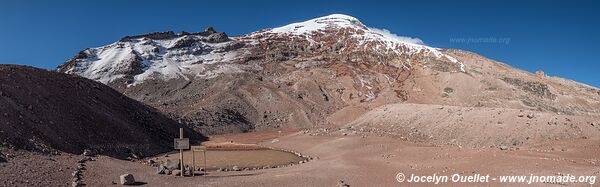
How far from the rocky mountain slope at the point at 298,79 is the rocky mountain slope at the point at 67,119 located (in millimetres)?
13468

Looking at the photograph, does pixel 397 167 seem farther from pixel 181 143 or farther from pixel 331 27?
pixel 331 27

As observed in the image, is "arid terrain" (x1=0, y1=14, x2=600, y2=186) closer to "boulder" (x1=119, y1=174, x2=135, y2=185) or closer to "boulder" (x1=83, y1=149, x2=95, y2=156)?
"boulder" (x1=83, y1=149, x2=95, y2=156)

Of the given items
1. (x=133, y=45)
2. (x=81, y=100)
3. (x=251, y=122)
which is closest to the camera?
(x=81, y=100)

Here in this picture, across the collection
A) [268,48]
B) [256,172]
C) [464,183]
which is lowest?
[464,183]

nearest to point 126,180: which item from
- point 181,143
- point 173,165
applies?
point 181,143

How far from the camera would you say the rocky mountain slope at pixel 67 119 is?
22.1 metres

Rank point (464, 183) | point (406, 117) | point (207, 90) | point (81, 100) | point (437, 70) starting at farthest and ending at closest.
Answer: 1. point (437, 70)
2. point (207, 90)
3. point (406, 117)
4. point (81, 100)
5. point (464, 183)

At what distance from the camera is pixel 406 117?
A: 36812 millimetres

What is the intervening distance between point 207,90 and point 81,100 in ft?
104

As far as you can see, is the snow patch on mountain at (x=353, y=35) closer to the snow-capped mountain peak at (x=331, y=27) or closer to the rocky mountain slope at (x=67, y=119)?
the snow-capped mountain peak at (x=331, y=27)

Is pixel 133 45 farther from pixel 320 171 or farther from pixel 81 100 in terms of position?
pixel 320 171

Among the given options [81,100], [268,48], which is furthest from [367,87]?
[81,100]

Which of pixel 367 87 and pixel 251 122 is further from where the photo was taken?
pixel 367 87

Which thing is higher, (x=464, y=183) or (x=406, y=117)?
(x=406, y=117)
